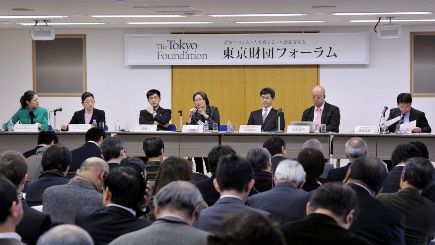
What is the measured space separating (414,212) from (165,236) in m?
1.81

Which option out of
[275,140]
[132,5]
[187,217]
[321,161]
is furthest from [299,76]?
[187,217]

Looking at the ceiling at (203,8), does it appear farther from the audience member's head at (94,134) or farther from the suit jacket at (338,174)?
the suit jacket at (338,174)

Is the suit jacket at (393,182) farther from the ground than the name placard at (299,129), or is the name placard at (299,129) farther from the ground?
the name placard at (299,129)

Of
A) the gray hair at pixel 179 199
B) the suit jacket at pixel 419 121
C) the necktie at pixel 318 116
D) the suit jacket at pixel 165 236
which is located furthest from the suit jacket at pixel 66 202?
the suit jacket at pixel 419 121

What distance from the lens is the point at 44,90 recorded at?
529 inches

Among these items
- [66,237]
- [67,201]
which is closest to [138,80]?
[67,201]

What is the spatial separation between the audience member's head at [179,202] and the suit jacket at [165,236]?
11 cm

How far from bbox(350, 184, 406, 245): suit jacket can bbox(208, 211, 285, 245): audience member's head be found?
1.73m

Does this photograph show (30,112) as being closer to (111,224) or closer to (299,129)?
(299,129)

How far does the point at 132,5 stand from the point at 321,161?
212 inches

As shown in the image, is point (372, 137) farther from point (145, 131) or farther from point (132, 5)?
point (132, 5)

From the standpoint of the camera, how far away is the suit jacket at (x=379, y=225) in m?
3.53

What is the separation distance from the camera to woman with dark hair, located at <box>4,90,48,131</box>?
10.1 meters

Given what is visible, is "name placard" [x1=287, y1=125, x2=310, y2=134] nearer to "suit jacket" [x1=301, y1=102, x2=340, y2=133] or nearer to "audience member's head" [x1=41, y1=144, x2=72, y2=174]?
"suit jacket" [x1=301, y1=102, x2=340, y2=133]
